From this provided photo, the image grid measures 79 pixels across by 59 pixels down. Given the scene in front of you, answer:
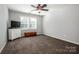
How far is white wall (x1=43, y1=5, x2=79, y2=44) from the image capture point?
2.59 metres

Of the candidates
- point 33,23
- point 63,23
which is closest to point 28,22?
point 33,23

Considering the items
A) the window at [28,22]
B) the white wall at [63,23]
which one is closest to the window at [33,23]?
the window at [28,22]

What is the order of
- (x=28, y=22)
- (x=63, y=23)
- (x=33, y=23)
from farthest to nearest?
(x=63, y=23) < (x=33, y=23) < (x=28, y=22)

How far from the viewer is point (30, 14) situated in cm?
259

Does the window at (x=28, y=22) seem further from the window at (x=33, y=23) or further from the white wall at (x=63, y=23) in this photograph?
the white wall at (x=63, y=23)

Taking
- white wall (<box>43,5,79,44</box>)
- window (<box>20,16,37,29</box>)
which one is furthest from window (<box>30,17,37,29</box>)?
white wall (<box>43,5,79,44</box>)

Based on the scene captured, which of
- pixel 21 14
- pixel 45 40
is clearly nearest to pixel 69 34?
pixel 45 40

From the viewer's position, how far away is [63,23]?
9.59 feet

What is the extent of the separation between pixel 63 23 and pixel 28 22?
4.12ft

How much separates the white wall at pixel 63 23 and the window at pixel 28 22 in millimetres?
340

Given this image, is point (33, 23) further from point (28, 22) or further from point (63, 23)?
point (63, 23)

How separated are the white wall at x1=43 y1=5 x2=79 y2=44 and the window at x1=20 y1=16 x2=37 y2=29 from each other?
340 mm

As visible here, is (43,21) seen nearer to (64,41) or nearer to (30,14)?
(30,14)

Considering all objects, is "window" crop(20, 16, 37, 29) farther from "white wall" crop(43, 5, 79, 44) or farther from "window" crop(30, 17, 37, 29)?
"white wall" crop(43, 5, 79, 44)
